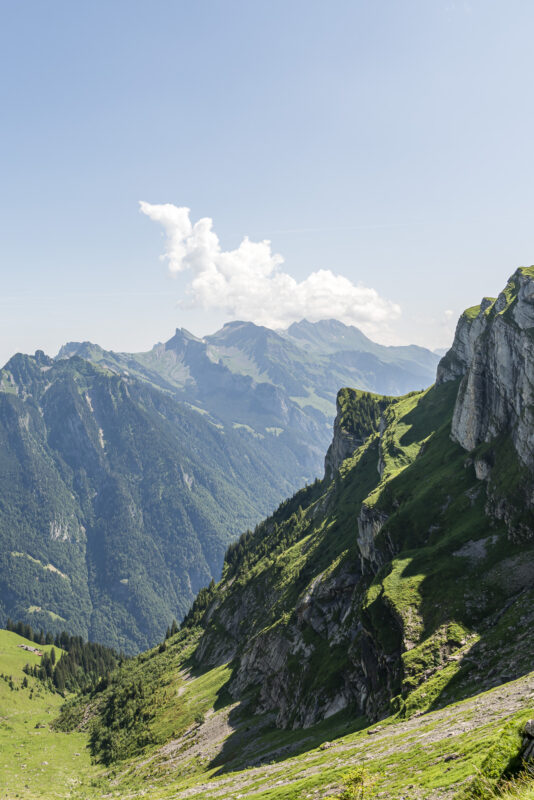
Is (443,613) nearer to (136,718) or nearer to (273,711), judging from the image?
(273,711)

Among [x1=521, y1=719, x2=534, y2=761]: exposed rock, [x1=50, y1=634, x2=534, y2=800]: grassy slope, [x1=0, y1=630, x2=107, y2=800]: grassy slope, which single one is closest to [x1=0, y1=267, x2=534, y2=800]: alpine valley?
[x1=521, y1=719, x2=534, y2=761]: exposed rock

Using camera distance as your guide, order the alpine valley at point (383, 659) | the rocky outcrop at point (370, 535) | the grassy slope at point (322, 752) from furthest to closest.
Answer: the rocky outcrop at point (370, 535)
the alpine valley at point (383, 659)
the grassy slope at point (322, 752)

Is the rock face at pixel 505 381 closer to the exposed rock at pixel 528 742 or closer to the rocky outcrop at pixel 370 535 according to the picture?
the rocky outcrop at pixel 370 535

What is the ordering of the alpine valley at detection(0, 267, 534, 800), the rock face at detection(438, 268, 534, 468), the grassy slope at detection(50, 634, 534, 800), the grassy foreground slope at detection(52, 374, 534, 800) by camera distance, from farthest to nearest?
the rock face at detection(438, 268, 534, 468), the grassy foreground slope at detection(52, 374, 534, 800), the alpine valley at detection(0, 267, 534, 800), the grassy slope at detection(50, 634, 534, 800)

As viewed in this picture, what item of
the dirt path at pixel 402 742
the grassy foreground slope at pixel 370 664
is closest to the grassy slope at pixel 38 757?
the grassy foreground slope at pixel 370 664

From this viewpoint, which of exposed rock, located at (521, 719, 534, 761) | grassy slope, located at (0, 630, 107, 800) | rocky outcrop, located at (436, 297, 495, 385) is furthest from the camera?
rocky outcrop, located at (436, 297, 495, 385)

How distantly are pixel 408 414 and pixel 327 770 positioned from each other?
11567cm

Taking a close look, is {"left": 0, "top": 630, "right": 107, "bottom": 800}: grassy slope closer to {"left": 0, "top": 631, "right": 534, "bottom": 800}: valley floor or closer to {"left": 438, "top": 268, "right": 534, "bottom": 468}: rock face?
{"left": 0, "top": 631, "right": 534, "bottom": 800}: valley floor

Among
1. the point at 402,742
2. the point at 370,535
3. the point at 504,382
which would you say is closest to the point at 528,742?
the point at 402,742

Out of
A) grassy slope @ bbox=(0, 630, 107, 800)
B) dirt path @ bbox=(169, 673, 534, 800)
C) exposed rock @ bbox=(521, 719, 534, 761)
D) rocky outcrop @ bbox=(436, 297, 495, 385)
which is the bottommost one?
grassy slope @ bbox=(0, 630, 107, 800)

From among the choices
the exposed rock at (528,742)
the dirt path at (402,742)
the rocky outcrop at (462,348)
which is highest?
the rocky outcrop at (462,348)

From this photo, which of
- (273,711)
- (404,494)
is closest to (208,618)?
(273,711)

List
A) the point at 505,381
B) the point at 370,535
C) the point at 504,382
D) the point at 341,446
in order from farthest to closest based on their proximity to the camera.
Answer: the point at 341,446 < the point at 370,535 < the point at 504,382 < the point at 505,381

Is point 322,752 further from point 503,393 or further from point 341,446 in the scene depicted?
point 341,446
